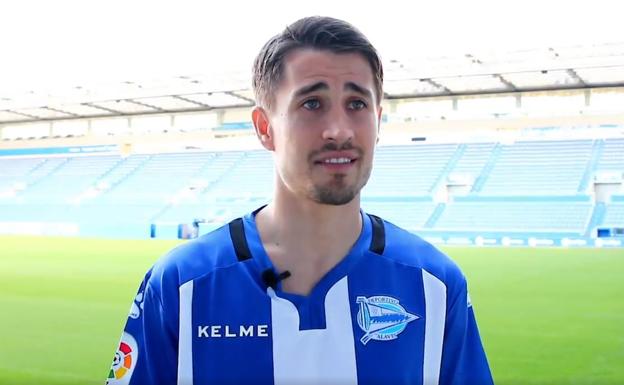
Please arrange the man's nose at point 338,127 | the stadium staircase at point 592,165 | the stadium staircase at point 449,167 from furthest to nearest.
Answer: the stadium staircase at point 449,167
the stadium staircase at point 592,165
the man's nose at point 338,127

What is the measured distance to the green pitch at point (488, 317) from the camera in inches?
175

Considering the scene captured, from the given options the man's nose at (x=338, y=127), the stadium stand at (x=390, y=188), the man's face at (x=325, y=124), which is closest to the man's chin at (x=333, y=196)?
the man's face at (x=325, y=124)

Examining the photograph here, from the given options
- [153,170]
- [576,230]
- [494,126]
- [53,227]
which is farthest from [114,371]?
[153,170]

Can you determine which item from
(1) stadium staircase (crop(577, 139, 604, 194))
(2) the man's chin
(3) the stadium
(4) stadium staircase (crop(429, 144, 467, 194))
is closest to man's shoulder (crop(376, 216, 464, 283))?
(2) the man's chin

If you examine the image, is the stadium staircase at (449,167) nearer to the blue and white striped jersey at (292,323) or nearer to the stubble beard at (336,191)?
the blue and white striped jersey at (292,323)

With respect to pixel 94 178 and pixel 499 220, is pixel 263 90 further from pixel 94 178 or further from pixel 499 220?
pixel 94 178

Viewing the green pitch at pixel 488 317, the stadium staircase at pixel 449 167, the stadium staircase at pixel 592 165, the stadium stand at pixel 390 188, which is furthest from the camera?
the stadium staircase at pixel 449 167

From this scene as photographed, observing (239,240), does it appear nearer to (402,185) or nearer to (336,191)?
(336,191)

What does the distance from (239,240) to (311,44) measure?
0.44 meters

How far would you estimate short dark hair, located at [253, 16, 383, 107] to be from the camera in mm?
1334

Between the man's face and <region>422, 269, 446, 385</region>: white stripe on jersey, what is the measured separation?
268mm

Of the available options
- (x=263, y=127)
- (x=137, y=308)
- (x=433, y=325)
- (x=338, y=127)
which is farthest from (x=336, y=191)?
(x=137, y=308)

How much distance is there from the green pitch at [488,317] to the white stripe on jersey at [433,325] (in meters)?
2.97

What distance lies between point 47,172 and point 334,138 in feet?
111
